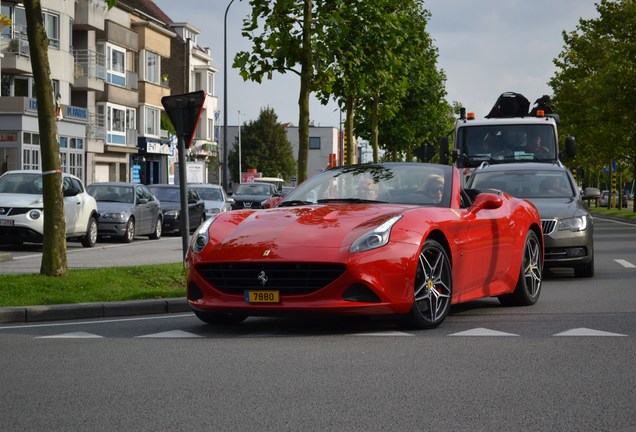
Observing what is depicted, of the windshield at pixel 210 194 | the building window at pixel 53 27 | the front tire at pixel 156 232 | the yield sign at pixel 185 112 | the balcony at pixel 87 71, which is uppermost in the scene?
the building window at pixel 53 27

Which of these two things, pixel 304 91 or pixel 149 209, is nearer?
pixel 304 91

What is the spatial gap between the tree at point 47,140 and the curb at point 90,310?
6.70 feet

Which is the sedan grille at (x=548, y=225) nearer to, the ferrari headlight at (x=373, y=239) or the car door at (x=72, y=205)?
the ferrari headlight at (x=373, y=239)

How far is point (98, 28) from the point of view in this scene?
63.2 m

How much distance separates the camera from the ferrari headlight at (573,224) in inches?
655

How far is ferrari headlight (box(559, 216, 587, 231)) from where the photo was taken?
1662 centimetres

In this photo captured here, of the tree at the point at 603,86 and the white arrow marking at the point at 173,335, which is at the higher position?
the tree at the point at 603,86

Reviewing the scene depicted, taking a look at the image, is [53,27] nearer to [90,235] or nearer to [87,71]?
[87,71]

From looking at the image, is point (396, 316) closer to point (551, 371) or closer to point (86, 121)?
point (551, 371)

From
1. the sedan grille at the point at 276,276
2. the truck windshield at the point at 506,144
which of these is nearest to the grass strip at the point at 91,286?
the sedan grille at the point at 276,276

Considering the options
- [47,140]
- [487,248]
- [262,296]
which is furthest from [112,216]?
[262,296]

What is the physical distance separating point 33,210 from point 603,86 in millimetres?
33980

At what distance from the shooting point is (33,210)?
25.3 meters

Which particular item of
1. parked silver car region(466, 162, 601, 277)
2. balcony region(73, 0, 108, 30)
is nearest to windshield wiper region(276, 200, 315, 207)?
parked silver car region(466, 162, 601, 277)
